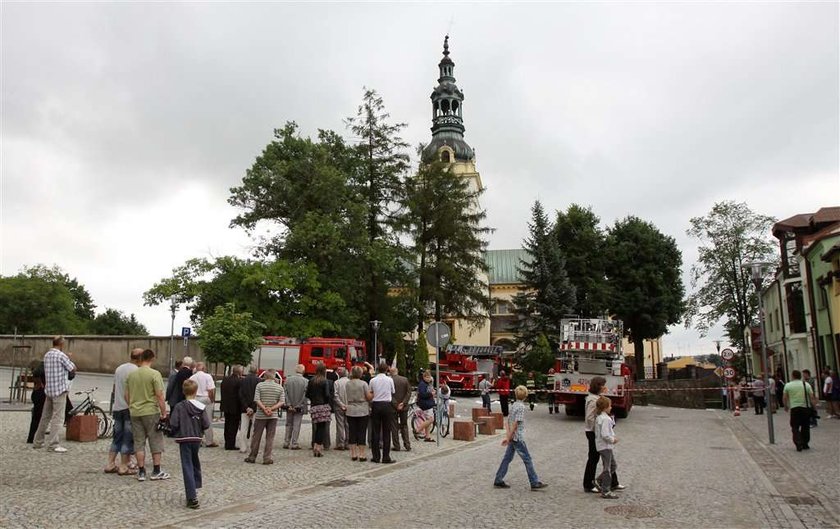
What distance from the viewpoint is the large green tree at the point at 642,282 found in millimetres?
52812

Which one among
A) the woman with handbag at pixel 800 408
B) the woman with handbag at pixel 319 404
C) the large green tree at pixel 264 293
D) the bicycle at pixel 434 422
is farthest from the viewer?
the large green tree at pixel 264 293

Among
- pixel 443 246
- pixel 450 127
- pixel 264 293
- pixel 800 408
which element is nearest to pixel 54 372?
pixel 800 408

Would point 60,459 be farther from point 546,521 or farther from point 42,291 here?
point 42,291

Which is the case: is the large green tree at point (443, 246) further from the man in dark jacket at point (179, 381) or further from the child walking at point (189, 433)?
the child walking at point (189, 433)

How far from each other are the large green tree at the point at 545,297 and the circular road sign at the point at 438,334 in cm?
3061

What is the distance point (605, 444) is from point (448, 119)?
6154 centimetres

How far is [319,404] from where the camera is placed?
43.2 feet

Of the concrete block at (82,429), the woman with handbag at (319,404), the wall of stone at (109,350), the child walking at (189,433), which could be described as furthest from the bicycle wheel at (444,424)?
the wall of stone at (109,350)

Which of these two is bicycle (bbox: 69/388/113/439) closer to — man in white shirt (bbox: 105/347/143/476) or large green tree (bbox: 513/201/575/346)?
man in white shirt (bbox: 105/347/143/476)

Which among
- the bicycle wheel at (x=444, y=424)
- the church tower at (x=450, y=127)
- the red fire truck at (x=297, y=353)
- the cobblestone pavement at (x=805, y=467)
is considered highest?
the church tower at (x=450, y=127)

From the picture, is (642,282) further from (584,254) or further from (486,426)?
(486,426)

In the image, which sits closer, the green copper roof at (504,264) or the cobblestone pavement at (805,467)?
the cobblestone pavement at (805,467)

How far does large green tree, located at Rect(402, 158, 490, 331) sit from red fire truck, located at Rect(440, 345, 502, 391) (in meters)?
4.23

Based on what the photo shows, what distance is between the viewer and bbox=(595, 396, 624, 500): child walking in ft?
29.8
